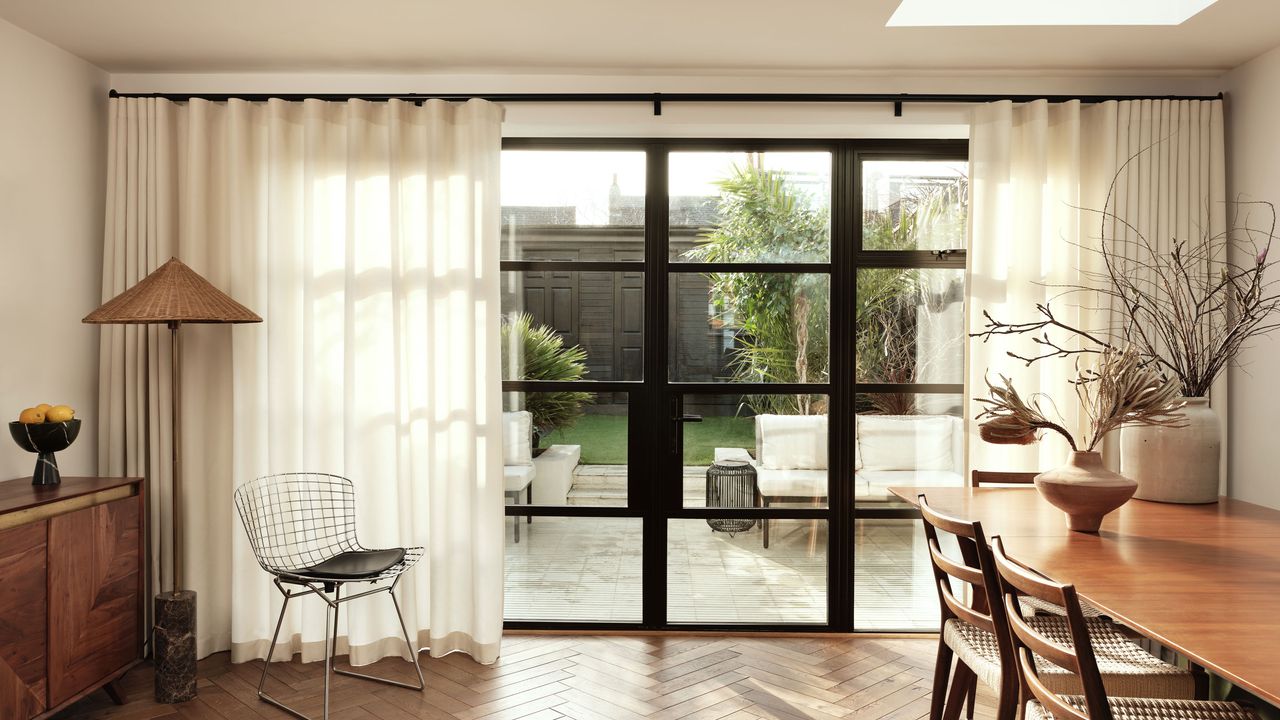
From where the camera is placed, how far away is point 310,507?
11.3ft

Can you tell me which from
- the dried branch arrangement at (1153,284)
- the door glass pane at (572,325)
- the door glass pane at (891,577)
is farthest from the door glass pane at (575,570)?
the dried branch arrangement at (1153,284)

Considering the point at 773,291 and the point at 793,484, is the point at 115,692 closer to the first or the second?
the point at 793,484

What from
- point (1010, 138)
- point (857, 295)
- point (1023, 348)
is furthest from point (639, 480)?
point (1010, 138)

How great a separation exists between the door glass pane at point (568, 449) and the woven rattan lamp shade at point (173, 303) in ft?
4.26

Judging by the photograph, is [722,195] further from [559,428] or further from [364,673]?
[364,673]

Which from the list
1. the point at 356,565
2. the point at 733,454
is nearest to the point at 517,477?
the point at 356,565

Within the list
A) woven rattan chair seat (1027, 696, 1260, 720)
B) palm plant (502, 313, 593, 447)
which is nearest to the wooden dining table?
woven rattan chair seat (1027, 696, 1260, 720)

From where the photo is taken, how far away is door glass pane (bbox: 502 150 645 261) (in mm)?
3758

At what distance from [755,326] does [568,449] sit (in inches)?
43.3

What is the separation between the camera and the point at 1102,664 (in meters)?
2.10

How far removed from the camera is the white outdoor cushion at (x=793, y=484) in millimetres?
3773

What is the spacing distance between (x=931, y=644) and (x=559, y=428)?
2029 mm

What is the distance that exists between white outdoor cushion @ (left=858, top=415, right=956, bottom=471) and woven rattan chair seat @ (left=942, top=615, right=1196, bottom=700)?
1322 mm

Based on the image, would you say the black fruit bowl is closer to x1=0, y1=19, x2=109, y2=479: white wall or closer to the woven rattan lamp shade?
x1=0, y1=19, x2=109, y2=479: white wall
